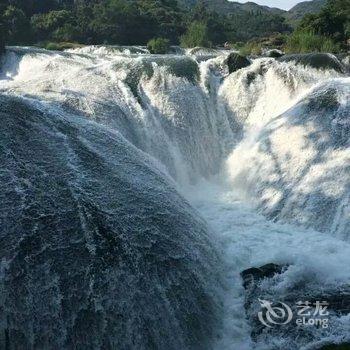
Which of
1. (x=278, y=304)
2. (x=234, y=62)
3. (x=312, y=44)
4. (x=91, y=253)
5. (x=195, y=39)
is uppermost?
(x=312, y=44)

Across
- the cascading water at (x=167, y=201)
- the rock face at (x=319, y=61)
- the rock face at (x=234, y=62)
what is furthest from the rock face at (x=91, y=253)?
the rock face at (x=319, y=61)

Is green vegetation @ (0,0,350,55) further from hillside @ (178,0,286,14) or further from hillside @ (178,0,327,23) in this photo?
hillside @ (178,0,286,14)

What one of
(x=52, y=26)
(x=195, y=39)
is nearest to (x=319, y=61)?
(x=195, y=39)

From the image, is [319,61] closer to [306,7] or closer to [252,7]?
[252,7]

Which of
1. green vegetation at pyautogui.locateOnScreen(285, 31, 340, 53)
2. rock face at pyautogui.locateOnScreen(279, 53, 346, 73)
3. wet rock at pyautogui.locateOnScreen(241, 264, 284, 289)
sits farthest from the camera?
green vegetation at pyautogui.locateOnScreen(285, 31, 340, 53)

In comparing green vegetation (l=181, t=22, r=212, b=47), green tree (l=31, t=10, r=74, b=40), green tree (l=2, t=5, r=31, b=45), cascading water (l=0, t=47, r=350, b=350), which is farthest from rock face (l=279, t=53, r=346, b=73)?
green tree (l=2, t=5, r=31, b=45)

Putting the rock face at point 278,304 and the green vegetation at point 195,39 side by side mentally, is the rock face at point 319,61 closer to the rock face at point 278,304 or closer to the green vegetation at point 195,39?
the rock face at point 278,304

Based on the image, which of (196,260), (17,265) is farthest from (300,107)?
(17,265)
